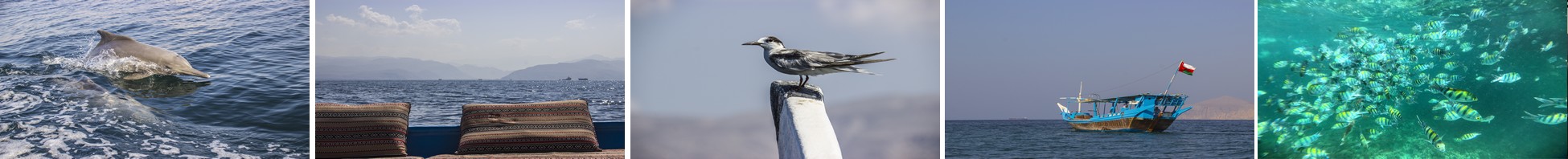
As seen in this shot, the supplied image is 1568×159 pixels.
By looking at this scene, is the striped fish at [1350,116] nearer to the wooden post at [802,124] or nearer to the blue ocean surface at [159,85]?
the wooden post at [802,124]

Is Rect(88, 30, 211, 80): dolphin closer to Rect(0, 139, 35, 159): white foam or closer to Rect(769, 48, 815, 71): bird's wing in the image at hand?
Rect(0, 139, 35, 159): white foam

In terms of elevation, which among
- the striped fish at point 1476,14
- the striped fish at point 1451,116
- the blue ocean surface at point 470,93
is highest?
the striped fish at point 1476,14

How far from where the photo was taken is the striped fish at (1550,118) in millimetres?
5660

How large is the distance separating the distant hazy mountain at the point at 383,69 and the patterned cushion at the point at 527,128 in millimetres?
320

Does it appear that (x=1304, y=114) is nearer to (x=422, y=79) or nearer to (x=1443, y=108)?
(x=1443, y=108)

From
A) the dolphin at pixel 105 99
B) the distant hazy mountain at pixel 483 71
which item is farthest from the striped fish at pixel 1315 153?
the dolphin at pixel 105 99

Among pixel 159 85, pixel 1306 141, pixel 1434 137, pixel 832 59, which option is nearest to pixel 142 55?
pixel 159 85

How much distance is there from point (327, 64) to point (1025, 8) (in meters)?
2.84

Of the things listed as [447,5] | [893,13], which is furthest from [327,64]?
[893,13]

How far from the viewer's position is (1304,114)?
5.51 metres

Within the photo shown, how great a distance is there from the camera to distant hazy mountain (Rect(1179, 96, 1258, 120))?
5.56 metres

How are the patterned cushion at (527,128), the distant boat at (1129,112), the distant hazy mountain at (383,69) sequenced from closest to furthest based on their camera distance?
the patterned cushion at (527,128), the distant hazy mountain at (383,69), the distant boat at (1129,112)

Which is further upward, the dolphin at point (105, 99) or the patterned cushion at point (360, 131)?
the dolphin at point (105, 99)

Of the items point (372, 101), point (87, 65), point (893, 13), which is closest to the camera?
point (87, 65)
